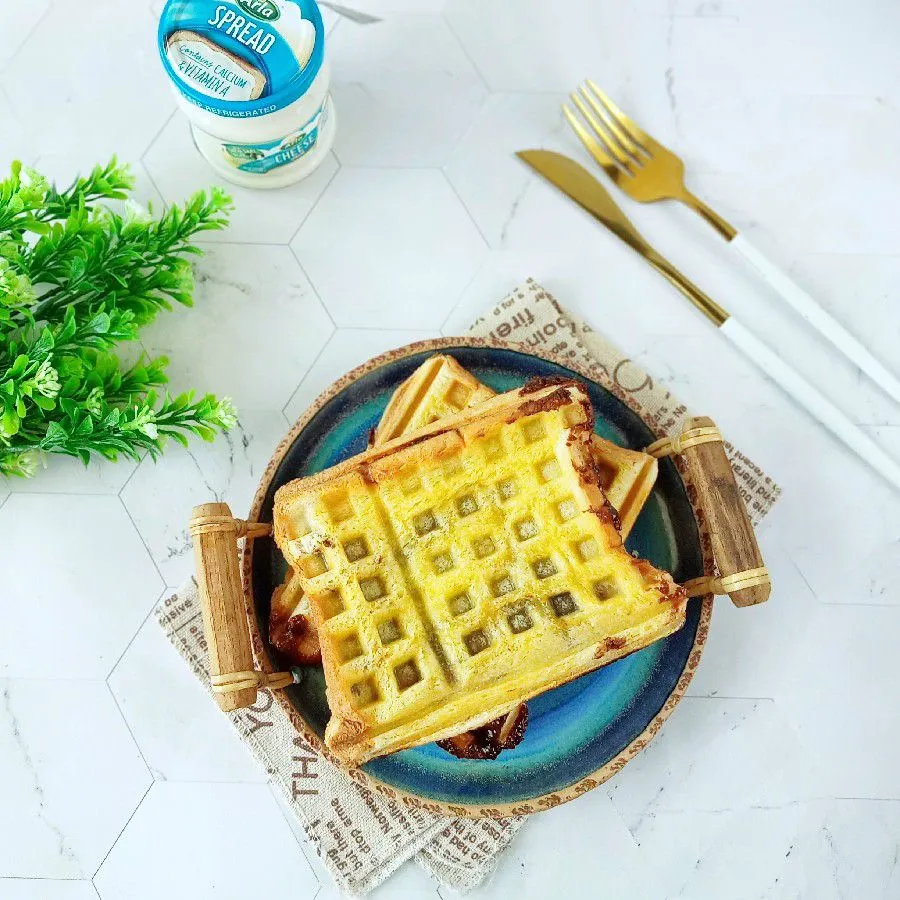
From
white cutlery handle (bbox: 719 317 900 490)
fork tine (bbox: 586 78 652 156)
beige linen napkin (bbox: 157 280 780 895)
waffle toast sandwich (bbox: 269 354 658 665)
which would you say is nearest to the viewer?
waffle toast sandwich (bbox: 269 354 658 665)

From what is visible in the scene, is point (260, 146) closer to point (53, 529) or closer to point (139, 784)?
point (53, 529)

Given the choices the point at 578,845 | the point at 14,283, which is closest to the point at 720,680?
the point at 578,845

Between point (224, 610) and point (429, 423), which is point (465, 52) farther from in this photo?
point (224, 610)

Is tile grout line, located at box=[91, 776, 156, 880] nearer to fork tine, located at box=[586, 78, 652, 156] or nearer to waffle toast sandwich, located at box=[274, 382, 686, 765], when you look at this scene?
waffle toast sandwich, located at box=[274, 382, 686, 765]

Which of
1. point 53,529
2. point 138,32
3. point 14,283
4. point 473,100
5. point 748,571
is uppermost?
point 473,100

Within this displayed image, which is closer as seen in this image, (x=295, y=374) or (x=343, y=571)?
(x=343, y=571)

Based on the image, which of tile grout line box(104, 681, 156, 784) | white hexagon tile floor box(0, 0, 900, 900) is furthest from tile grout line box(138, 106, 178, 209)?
tile grout line box(104, 681, 156, 784)
